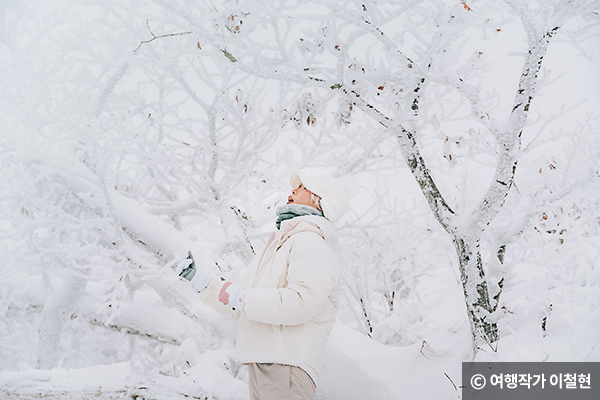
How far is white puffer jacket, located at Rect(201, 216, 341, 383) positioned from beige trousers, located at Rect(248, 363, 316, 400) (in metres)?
0.04

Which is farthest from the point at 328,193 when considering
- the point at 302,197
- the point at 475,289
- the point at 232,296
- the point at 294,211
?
the point at 475,289

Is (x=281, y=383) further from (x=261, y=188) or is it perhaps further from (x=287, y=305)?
(x=261, y=188)

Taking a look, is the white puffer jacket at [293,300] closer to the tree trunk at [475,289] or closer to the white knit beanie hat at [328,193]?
the white knit beanie hat at [328,193]

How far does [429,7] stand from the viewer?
7.11 ft

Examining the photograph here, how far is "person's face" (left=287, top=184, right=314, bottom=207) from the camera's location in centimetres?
215

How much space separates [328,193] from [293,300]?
782 mm

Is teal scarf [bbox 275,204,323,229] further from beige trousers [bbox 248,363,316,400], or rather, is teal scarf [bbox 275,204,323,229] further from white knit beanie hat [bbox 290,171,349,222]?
beige trousers [bbox 248,363,316,400]

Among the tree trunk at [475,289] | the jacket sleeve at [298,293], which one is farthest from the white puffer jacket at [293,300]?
the tree trunk at [475,289]

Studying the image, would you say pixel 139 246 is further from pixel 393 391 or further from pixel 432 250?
pixel 432 250

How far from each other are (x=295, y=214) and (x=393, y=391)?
1.64m

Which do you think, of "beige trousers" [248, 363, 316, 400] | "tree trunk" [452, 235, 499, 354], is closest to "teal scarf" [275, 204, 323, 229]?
"beige trousers" [248, 363, 316, 400]

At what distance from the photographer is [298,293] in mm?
1604

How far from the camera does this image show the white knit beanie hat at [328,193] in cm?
211

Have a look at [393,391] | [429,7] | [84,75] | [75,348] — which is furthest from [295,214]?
[75,348]
